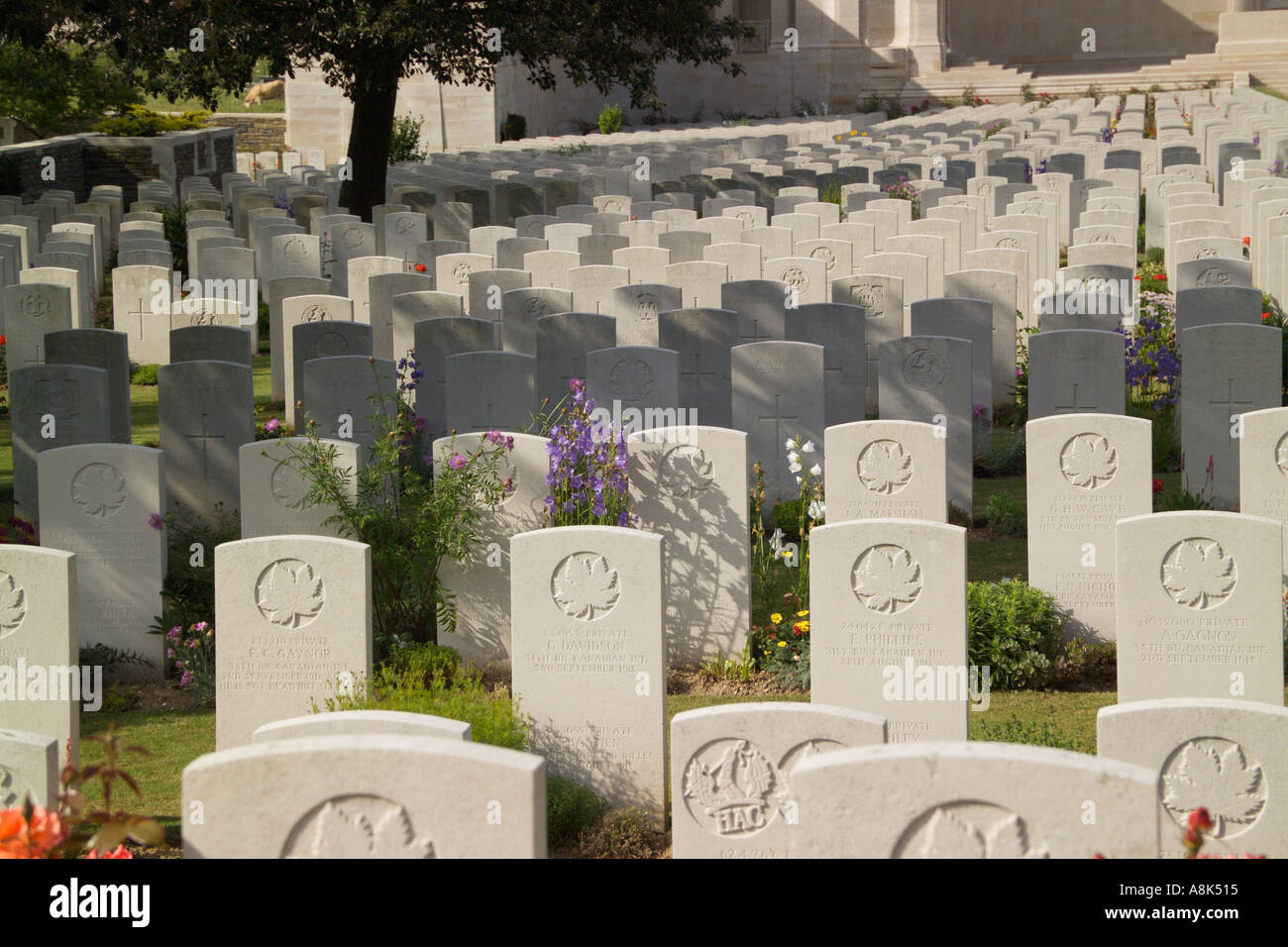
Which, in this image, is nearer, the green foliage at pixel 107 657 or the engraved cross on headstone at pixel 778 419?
the green foliage at pixel 107 657

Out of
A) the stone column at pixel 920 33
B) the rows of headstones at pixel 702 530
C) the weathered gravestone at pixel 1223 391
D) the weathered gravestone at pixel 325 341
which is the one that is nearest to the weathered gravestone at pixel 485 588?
the rows of headstones at pixel 702 530

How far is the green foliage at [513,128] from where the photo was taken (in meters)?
35.4

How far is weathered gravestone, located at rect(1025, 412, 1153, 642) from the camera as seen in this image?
7.05 metres

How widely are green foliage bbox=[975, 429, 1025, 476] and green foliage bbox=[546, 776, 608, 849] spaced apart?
5.32 meters

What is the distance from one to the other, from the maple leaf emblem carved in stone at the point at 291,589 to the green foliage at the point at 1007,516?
4569 mm

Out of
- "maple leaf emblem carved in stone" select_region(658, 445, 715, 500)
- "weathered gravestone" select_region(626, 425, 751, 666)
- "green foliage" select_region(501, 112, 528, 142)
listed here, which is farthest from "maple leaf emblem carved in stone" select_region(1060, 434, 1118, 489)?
"green foliage" select_region(501, 112, 528, 142)

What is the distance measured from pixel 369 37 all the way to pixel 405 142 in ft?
44.4

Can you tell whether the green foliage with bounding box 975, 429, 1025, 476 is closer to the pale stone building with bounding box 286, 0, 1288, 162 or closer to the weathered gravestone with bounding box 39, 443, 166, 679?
the weathered gravestone with bounding box 39, 443, 166, 679

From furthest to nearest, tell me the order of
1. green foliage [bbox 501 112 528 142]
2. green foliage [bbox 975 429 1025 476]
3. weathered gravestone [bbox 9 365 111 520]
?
green foliage [bbox 501 112 528 142] < green foliage [bbox 975 429 1025 476] < weathered gravestone [bbox 9 365 111 520]

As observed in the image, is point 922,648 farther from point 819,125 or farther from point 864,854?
point 819,125

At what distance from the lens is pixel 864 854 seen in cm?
358

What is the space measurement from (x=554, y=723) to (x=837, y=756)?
235 cm

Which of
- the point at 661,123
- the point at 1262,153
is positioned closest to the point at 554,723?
the point at 1262,153

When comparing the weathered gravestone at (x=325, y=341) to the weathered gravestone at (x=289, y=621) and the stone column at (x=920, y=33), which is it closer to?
the weathered gravestone at (x=289, y=621)
